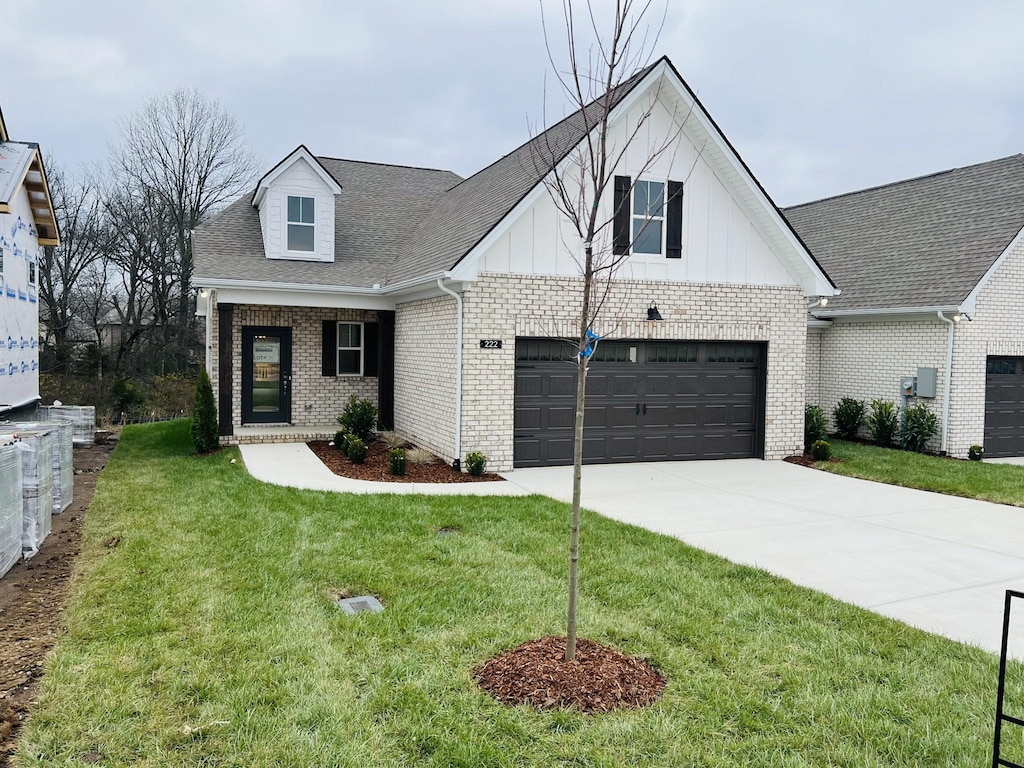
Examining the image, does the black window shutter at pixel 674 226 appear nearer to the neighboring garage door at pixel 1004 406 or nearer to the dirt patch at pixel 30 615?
the neighboring garage door at pixel 1004 406

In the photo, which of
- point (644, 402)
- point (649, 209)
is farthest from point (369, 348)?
point (649, 209)

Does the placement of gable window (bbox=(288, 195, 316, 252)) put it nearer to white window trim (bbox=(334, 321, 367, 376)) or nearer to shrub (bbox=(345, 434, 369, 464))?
white window trim (bbox=(334, 321, 367, 376))

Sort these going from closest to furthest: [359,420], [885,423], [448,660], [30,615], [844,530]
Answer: [448,660] → [30,615] → [844,530] → [359,420] → [885,423]

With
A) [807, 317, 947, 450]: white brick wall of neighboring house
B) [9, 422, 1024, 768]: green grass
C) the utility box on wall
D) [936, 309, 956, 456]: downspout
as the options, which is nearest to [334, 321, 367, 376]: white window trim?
[9, 422, 1024, 768]: green grass

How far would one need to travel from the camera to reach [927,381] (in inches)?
596

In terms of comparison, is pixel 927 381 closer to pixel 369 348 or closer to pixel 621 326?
pixel 621 326

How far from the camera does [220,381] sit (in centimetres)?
1404

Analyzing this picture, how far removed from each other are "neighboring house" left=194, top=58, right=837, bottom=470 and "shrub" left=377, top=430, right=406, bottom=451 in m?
0.28

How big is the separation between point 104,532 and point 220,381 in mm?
6319

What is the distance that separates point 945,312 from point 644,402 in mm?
6502

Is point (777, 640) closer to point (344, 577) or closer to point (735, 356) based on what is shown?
point (344, 577)

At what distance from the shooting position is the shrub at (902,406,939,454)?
1502 centimetres

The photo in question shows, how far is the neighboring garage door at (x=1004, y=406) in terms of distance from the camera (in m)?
15.5

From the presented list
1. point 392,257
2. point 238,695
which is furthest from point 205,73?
point 238,695
